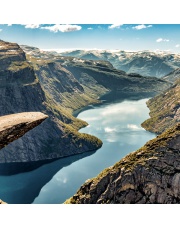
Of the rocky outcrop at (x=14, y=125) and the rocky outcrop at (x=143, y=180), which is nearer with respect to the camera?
the rocky outcrop at (x=14, y=125)

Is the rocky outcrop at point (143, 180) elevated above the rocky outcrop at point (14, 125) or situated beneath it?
situated beneath

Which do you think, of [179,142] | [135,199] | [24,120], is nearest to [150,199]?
[135,199]

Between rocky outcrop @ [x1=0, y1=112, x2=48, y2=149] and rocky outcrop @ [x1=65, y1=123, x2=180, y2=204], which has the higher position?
rocky outcrop @ [x1=0, y1=112, x2=48, y2=149]

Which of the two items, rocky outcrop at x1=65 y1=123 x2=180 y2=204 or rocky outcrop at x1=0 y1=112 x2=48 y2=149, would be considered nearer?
rocky outcrop at x1=0 y1=112 x2=48 y2=149

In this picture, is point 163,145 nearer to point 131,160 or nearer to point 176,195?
point 131,160
